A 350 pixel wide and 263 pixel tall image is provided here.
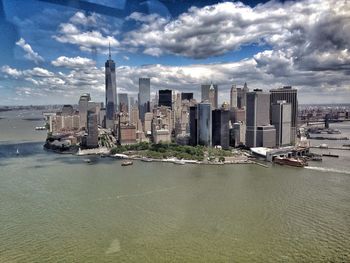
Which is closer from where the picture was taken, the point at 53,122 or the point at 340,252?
the point at 340,252

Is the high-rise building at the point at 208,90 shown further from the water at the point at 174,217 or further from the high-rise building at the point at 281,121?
the water at the point at 174,217

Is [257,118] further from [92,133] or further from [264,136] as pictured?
[92,133]

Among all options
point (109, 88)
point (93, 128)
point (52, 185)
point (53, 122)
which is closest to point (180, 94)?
point (109, 88)

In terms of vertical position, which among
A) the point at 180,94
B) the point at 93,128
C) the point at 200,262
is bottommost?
the point at 200,262

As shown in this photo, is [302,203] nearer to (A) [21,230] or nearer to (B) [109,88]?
(A) [21,230]

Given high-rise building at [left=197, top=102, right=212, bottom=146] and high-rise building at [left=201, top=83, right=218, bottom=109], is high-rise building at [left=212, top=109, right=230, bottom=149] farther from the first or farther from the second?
high-rise building at [left=201, top=83, right=218, bottom=109]
